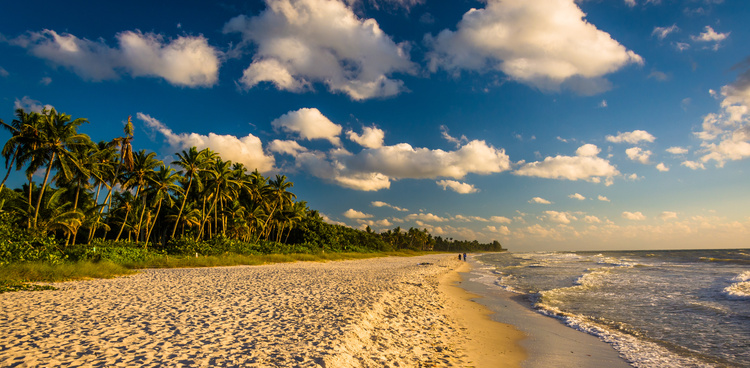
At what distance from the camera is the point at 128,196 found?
138ft

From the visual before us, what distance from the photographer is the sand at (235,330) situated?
20.3 feet

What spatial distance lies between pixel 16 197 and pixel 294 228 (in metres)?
41.4

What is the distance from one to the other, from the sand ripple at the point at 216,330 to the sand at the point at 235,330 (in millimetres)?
24

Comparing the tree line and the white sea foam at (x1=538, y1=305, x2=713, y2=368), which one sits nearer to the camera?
the white sea foam at (x1=538, y1=305, x2=713, y2=368)

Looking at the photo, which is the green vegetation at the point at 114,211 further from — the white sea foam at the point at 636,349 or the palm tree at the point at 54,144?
the white sea foam at the point at 636,349

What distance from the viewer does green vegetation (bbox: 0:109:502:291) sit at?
18.5m

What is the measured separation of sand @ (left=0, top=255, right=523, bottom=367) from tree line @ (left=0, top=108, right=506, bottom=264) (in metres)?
13.8

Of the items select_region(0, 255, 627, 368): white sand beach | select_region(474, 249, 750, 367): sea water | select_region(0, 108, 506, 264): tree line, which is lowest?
select_region(474, 249, 750, 367): sea water

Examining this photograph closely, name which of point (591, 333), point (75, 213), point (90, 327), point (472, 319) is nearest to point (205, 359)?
point (90, 327)

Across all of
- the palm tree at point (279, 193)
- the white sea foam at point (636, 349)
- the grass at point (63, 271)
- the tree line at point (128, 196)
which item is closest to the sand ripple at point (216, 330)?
the grass at point (63, 271)

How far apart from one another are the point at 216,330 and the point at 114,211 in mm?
44828

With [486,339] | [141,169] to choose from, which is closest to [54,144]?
[141,169]

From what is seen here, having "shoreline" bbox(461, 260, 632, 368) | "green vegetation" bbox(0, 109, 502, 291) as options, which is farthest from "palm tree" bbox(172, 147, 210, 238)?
"shoreline" bbox(461, 260, 632, 368)

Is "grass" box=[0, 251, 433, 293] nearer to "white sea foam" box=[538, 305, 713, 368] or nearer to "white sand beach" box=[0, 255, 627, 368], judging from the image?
"white sand beach" box=[0, 255, 627, 368]
